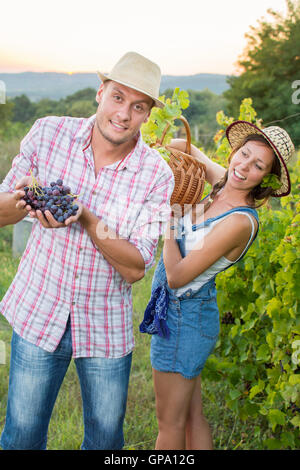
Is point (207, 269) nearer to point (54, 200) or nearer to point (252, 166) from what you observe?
point (252, 166)

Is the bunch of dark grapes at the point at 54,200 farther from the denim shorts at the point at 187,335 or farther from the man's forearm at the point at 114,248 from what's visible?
the denim shorts at the point at 187,335

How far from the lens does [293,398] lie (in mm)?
2295

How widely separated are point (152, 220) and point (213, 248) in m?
0.38

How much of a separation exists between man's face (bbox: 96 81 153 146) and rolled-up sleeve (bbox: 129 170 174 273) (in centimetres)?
23

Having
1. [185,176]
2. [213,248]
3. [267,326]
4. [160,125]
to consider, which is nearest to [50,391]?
[213,248]

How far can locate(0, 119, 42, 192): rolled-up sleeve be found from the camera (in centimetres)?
186

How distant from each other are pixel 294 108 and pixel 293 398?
2120 centimetres

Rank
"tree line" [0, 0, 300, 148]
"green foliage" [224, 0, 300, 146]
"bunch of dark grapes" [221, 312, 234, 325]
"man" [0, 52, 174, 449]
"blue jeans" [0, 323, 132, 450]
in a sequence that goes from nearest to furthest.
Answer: "man" [0, 52, 174, 449]
"blue jeans" [0, 323, 132, 450]
"bunch of dark grapes" [221, 312, 234, 325]
"tree line" [0, 0, 300, 148]
"green foliage" [224, 0, 300, 146]

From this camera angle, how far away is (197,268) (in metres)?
2.19

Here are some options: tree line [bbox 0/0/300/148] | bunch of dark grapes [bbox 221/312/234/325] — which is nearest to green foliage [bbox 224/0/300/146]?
tree line [bbox 0/0/300/148]

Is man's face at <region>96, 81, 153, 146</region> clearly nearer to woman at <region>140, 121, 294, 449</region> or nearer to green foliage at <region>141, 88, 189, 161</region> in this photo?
green foliage at <region>141, 88, 189, 161</region>

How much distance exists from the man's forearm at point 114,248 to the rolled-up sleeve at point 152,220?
0.17 ft
